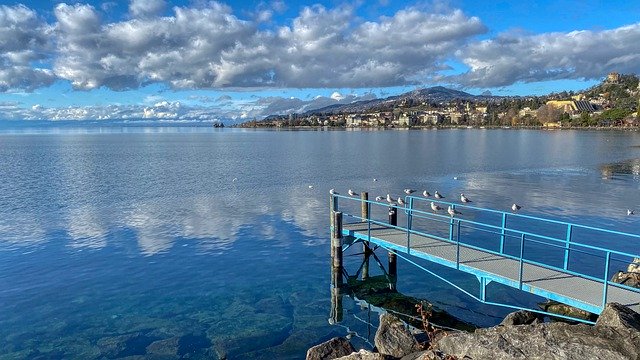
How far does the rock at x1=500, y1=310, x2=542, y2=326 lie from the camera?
14.1m

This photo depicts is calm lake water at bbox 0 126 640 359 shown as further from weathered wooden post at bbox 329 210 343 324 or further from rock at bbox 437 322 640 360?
rock at bbox 437 322 640 360

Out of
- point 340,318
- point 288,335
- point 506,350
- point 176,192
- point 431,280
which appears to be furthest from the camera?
point 176,192

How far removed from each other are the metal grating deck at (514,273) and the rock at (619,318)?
3.11m

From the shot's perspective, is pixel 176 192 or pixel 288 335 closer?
pixel 288 335

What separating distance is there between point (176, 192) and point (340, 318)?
2832 centimetres

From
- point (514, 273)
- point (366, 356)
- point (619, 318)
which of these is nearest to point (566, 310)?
point (514, 273)

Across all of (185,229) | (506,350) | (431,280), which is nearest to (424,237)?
(431,280)

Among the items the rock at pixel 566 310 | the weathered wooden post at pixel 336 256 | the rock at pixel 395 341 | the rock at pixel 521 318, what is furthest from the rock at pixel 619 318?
the weathered wooden post at pixel 336 256

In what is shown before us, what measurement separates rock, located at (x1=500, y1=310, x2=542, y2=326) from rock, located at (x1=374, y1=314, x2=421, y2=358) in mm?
3169

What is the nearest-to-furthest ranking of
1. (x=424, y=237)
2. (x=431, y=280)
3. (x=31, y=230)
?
1. (x=424, y=237)
2. (x=431, y=280)
3. (x=31, y=230)

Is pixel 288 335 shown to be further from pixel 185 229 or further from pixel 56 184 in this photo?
pixel 56 184

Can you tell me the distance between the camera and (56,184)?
4600 cm

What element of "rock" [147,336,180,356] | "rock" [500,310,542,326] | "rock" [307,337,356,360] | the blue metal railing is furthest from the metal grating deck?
"rock" [147,336,180,356]

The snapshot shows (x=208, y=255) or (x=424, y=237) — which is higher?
(x=424, y=237)
